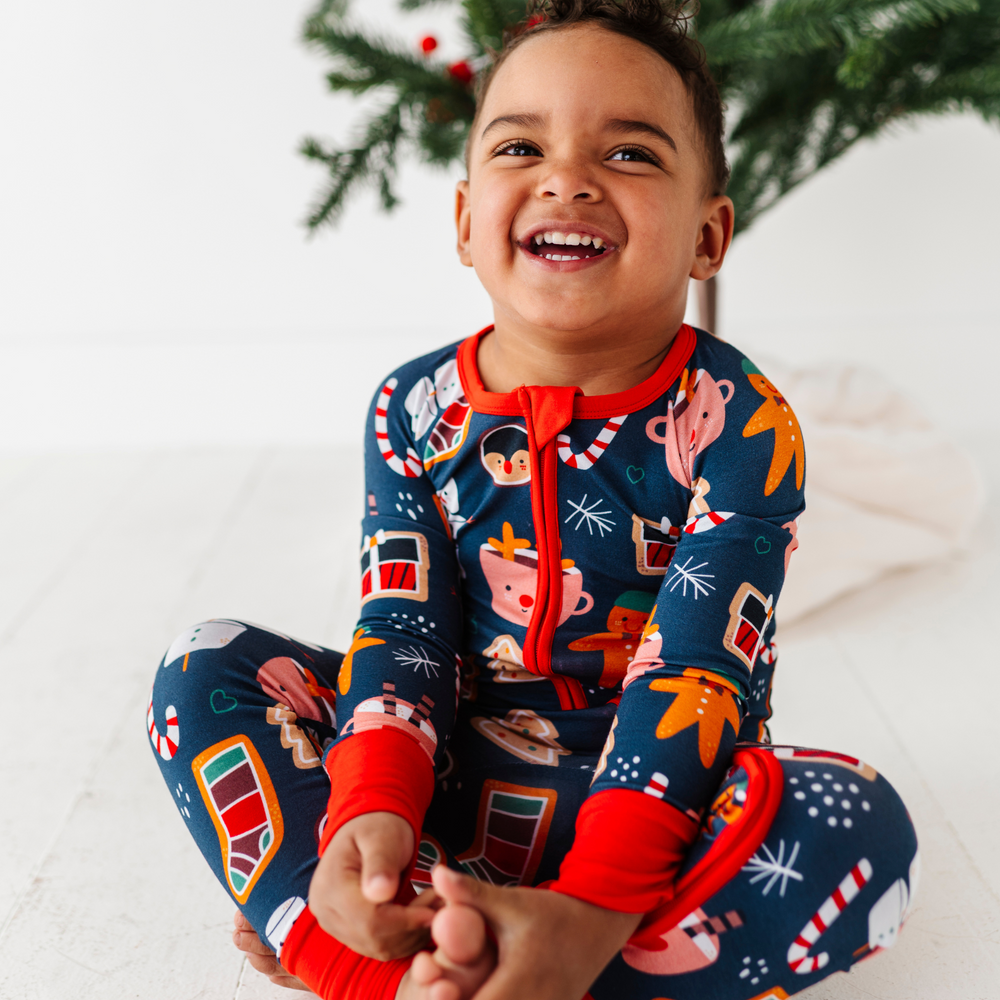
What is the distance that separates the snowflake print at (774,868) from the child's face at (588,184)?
13.1 inches

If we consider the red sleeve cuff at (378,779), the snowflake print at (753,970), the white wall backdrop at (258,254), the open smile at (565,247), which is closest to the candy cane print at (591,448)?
the open smile at (565,247)

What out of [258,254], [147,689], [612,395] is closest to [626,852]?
[612,395]

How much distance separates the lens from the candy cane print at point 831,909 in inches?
21.2

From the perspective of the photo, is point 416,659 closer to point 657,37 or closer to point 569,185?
point 569,185

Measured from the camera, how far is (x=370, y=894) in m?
0.52

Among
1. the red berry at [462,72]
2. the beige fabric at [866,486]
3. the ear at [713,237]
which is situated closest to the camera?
the ear at [713,237]

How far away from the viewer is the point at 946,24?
1.11m

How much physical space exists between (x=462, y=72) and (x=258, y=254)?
90 centimetres

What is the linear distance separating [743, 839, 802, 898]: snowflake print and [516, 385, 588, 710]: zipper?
0.70ft

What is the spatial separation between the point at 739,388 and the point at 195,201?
1430 millimetres

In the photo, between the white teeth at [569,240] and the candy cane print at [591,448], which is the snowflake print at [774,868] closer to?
the candy cane print at [591,448]

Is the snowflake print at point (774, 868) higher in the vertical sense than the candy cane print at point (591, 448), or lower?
lower

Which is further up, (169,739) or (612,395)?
(612,395)

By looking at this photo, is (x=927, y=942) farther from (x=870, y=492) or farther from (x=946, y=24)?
(x=946, y=24)
